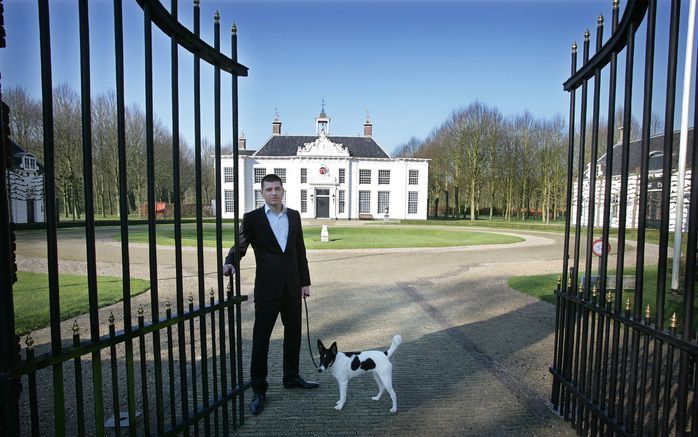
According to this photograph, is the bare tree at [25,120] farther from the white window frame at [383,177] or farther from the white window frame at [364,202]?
the white window frame at [383,177]

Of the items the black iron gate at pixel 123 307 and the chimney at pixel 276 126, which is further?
the chimney at pixel 276 126

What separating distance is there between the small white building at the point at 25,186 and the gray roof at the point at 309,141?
178 feet

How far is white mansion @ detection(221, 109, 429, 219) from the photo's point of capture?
53500 mm

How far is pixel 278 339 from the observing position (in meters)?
6.21

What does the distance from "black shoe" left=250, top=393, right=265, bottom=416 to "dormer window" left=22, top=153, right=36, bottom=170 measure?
2.75 m

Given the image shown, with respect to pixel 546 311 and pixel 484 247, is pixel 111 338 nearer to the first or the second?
pixel 546 311

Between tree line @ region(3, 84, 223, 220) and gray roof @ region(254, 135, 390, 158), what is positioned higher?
gray roof @ region(254, 135, 390, 158)

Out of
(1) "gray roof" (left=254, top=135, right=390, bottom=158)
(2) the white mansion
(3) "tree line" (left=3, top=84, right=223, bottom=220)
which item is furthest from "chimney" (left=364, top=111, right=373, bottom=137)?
(3) "tree line" (left=3, top=84, right=223, bottom=220)

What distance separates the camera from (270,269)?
13.0ft

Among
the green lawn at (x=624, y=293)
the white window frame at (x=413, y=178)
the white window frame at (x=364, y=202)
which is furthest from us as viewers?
the white window frame at (x=364, y=202)

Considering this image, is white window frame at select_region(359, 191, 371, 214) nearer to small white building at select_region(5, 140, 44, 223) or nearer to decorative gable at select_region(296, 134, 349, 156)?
decorative gable at select_region(296, 134, 349, 156)

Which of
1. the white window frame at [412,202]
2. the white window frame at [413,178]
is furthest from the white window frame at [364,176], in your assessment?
the white window frame at [412,202]

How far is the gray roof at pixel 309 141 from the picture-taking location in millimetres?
56062

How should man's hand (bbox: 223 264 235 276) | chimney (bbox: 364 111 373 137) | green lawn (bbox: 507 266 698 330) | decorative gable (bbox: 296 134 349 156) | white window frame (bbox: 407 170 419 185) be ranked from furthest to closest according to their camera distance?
chimney (bbox: 364 111 373 137) < white window frame (bbox: 407 170 419 185) < decorative gable (bbox: 296 134 349 156) < green lawn (bbox: 507 266 698 330) < man's hand (bbox: 223 264 235 276)
